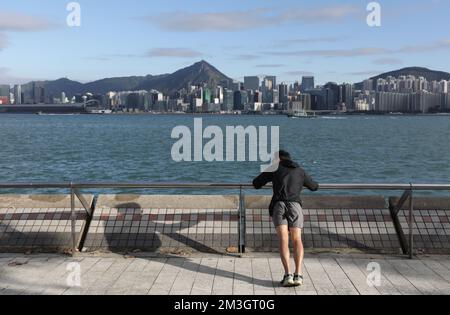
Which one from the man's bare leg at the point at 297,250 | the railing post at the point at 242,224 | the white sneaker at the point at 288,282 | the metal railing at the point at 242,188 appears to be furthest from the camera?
the railing post at the point at 242,224

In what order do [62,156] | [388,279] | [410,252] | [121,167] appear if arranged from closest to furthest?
[388,279], [410,252], [121,167], [62,156]

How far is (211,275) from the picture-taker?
24.9ft

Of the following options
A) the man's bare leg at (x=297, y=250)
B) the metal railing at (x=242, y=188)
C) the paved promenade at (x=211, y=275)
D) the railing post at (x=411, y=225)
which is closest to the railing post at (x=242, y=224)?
the metal railing at (x=242, y=188)

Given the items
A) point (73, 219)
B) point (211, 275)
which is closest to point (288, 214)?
point (211, 275)

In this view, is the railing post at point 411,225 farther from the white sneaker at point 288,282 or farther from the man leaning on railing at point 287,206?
the white sneaker at point 288,282

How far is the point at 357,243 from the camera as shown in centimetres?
897

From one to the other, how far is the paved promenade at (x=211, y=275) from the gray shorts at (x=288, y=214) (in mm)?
734

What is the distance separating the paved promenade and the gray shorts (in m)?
0.73

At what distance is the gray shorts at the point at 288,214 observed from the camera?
→ 7.32 meters

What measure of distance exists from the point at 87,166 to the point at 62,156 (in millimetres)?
9019
